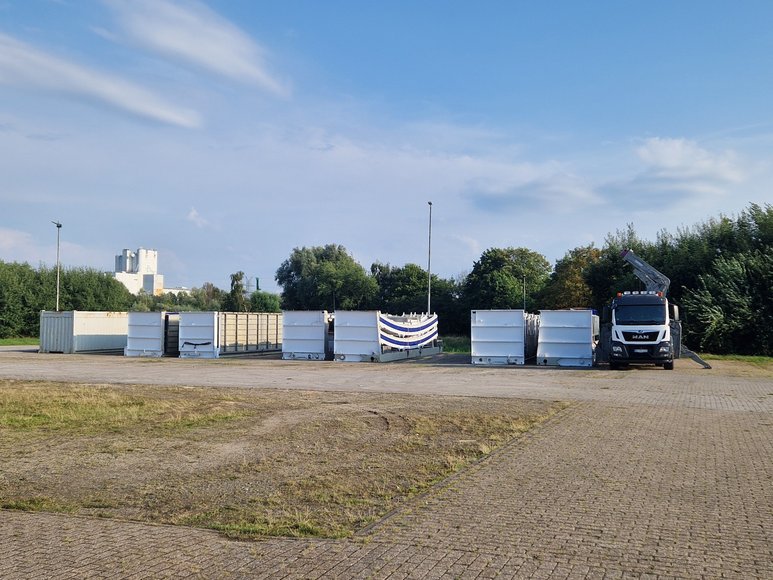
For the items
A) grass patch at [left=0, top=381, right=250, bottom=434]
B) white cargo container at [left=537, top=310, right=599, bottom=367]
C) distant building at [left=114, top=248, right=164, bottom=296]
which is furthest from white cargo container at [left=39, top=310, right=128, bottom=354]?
distant building at [left=114, top=248, right=164, bottom=296]

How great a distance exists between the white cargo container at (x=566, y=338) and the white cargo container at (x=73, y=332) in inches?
1038

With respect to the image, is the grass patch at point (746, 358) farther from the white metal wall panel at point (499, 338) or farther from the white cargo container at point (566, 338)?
the white metal wall panel at point (499, 338)

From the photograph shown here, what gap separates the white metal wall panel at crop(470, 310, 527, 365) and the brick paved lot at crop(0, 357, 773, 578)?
19730 millimetres

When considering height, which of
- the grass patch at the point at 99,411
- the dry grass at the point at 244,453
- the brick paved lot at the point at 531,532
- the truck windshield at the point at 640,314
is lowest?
the grass patch at the point at 99,411

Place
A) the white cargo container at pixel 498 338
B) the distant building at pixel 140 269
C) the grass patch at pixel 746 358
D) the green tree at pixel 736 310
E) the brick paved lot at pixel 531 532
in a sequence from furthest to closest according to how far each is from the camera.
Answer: the distant building at pixel 140 269
the green tree at pixel 736 310
the grass patch at pixel 746 358
the white cargo container at pixel 498 338
the brick paved lot at pixel 531 532

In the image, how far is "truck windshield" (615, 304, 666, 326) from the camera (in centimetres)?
2669

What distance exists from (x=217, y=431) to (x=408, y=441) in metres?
3.50

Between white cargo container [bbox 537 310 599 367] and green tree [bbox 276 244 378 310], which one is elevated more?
green tree [bbox 276 244 378 310]

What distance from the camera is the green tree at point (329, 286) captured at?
275 ft

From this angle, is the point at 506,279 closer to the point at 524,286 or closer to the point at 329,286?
the point at 524,286

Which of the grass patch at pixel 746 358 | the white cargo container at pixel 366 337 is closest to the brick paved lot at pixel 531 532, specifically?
the white cargo container at pixel 366 337

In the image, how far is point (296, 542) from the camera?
239 inches

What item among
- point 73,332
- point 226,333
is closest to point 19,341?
point 73,332

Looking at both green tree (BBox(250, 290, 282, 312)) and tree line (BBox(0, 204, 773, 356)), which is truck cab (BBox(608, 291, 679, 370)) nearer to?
tree line (BBox(0, 204, 773, 356))
